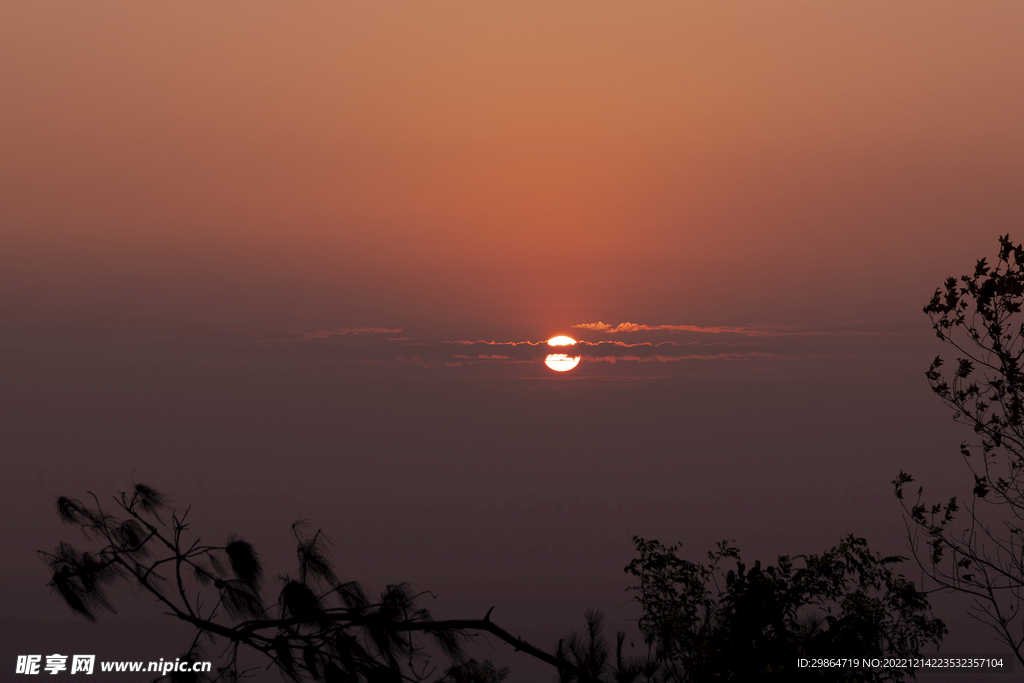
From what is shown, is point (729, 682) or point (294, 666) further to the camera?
point (729, 682)

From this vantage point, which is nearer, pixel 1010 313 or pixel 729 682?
pixel 1010 313

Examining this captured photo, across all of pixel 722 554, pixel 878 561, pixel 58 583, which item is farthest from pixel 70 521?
pixel 878 561

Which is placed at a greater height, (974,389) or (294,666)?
(974,389)

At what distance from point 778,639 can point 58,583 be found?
1531cm

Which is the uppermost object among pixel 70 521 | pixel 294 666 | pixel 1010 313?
pixel 1010 313

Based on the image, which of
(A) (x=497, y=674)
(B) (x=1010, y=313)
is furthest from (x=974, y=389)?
(A) (x=497, y=674)

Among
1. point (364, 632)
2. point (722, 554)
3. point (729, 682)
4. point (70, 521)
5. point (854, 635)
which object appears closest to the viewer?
point (364, 632)

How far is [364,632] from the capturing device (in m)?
5.67

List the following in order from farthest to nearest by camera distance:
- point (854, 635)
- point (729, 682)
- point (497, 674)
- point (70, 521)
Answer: point (497, 674), point (854, 635), point (729, 682), point (70, 521)

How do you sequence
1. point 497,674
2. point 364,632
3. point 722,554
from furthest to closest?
point 497,674, point 722,554, point 364,632

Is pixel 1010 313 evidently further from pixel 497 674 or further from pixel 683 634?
pixel 497 674

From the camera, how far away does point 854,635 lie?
17.7 meters

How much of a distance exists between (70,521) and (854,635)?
54.9 ft

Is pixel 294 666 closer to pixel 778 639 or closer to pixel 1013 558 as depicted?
pixel 1013 558
